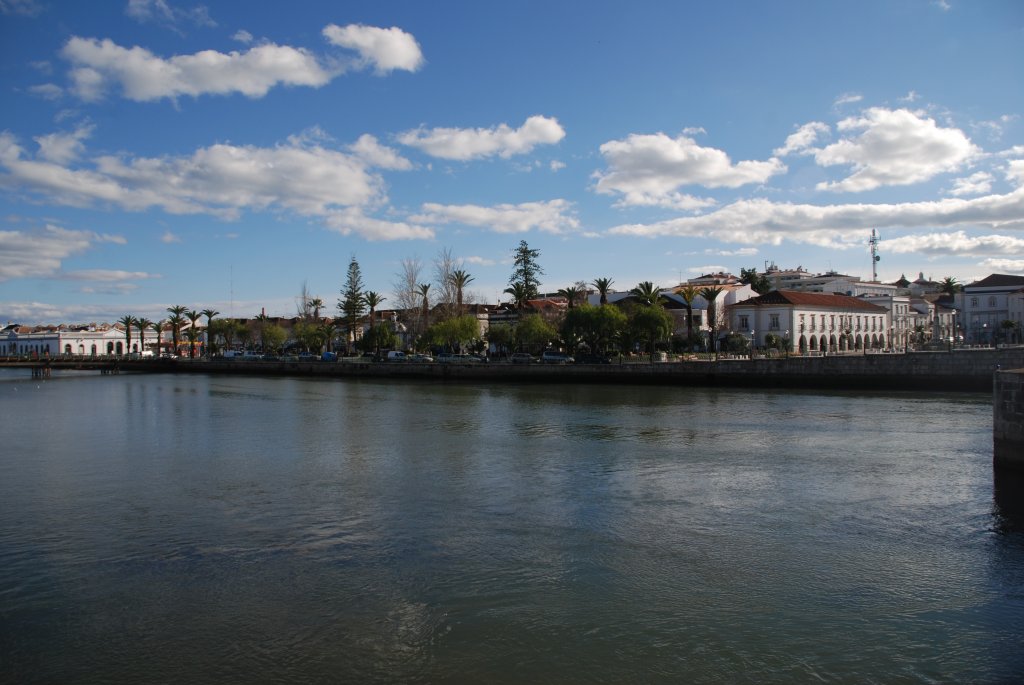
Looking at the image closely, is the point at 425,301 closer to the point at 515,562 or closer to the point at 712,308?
the point at 712,308

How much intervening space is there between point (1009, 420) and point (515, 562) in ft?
44.0

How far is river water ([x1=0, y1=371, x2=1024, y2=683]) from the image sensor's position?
885 centimetres

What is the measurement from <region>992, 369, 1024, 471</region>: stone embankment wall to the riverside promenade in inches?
667

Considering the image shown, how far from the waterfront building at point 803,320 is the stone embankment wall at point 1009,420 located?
2270 inches

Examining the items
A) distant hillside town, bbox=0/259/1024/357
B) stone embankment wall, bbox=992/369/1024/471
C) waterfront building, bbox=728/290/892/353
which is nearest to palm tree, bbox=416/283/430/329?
distant hillside town, bbox=0/259/1024/357

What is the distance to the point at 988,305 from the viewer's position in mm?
101375

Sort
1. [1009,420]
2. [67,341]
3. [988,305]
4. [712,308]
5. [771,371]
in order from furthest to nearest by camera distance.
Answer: [67,341], [988,305], [712,308], [771,371], [1009,420]

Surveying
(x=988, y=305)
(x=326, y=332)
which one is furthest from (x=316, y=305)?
(x=988, y=305)

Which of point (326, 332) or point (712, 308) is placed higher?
point (712, 308)

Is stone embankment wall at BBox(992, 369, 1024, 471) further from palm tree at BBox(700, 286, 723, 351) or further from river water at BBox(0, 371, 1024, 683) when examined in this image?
palm tree at BBox(700, 286, 723, 351)

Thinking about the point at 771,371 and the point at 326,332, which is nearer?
the point at 771,371

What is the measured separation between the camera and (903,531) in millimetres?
13719

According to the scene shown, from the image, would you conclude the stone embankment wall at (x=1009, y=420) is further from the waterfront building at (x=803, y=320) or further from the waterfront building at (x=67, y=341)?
the waterfront building at (x=67, y=341)

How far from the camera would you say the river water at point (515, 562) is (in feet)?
29.0
